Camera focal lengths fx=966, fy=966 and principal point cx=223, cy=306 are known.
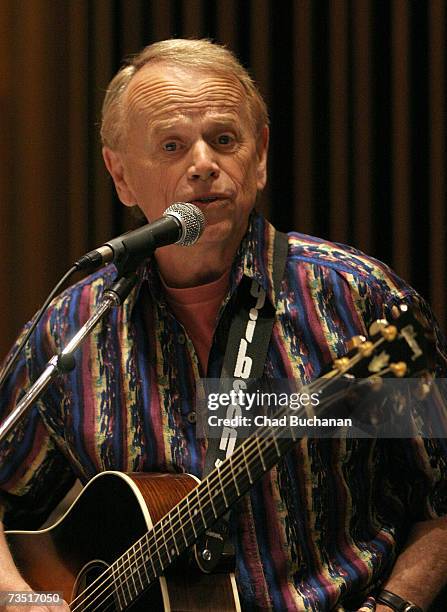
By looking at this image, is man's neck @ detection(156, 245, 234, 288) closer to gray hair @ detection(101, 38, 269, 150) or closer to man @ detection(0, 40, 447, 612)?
man @ detection(0, 40, 447, 612)

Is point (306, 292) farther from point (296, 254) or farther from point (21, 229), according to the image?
point (21, 229)

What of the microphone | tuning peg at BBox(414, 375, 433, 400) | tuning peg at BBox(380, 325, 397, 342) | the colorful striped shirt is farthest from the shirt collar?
tuning peg at BBox(380, 325, 397, 342)

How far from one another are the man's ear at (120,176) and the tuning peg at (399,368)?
801 millimetres

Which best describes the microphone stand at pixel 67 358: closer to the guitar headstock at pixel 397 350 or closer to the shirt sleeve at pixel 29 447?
the guitar headstock at pixel 397 350

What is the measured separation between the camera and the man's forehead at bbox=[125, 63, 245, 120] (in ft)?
5.27

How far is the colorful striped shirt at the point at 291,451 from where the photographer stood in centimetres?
147

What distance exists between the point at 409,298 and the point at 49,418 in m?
0.66

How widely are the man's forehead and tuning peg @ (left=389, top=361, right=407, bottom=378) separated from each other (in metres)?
0.69

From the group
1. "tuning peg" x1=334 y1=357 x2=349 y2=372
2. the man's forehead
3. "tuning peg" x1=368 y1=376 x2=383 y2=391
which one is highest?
the man's forehead

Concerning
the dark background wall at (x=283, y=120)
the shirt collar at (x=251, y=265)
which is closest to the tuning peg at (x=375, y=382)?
the shirt collar at (x=251, y=265)

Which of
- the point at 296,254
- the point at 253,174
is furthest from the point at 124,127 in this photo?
the point at 296,254

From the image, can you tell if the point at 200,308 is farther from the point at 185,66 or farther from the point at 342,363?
the point at 342,363

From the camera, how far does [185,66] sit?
1.64 metres

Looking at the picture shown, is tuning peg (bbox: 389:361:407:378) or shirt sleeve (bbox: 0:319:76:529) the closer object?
tuning peg (bbox: 389:361:407:378)
